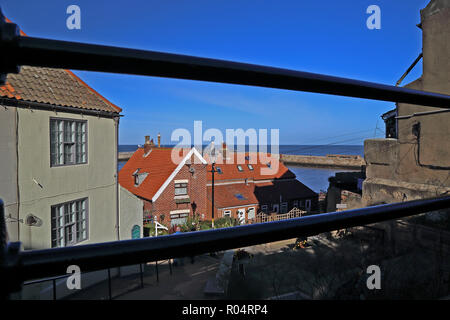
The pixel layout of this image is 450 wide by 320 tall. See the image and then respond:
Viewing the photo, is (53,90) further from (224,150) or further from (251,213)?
(224,150)

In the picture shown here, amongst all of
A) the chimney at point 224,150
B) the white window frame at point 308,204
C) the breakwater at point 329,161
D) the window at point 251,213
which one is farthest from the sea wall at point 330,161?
the window at point 251,213

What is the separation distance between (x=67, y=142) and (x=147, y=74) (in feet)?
24.1

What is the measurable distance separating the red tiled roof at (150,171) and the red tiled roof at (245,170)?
7.80 feet

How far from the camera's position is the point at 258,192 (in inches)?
738

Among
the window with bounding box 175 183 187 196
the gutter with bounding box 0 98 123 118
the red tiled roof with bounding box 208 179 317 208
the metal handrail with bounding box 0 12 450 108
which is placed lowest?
the red tiled roof with bounding box 208 179 317 208

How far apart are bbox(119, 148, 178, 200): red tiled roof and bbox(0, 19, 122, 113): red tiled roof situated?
7.98 m

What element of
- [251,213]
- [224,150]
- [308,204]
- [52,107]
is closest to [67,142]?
[52,107]

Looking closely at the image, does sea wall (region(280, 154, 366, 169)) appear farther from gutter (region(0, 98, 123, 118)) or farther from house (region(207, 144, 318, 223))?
gutter (region(0, 98, 123, 118))

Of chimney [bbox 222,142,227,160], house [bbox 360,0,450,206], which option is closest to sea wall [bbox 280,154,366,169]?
chimney [bbox 222,142,227,160]

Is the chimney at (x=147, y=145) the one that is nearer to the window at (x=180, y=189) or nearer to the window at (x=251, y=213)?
the window at (x=180, y=189)

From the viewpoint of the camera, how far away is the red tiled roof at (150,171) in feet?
51.4

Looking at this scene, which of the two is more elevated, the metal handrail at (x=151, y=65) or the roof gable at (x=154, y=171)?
the metal handrail at (x=151, y=65)

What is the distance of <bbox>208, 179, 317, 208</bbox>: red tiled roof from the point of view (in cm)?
1717
